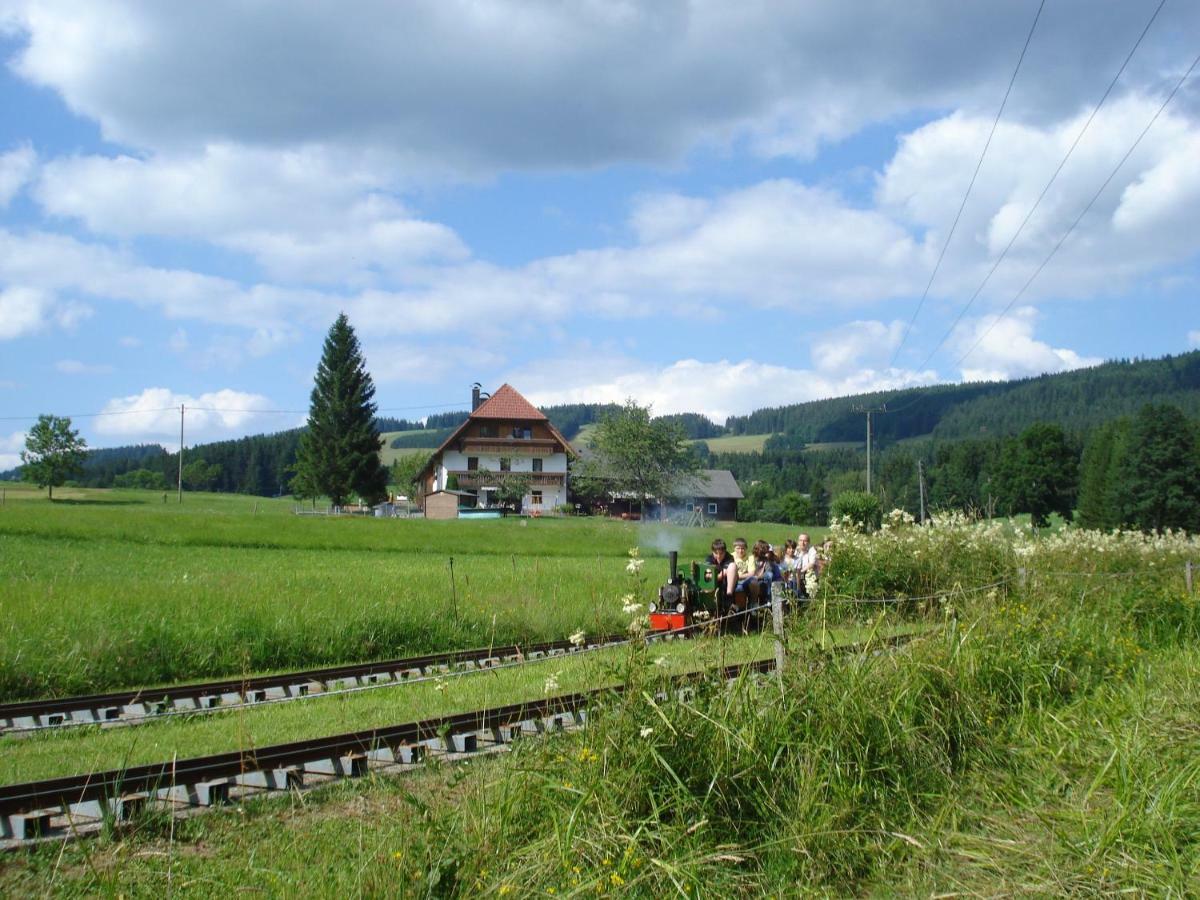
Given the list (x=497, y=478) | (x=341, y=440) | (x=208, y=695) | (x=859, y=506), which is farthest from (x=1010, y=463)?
(x=208, y=695)

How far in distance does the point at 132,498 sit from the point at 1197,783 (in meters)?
96.1

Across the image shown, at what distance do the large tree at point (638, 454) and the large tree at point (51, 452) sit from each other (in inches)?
2020

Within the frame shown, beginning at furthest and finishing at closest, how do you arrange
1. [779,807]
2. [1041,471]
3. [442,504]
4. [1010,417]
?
[1010,417] < [1041,471] < [442,504] < [779,807]

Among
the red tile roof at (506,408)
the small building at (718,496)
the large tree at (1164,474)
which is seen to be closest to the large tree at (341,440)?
the red tile roof at (506,408)

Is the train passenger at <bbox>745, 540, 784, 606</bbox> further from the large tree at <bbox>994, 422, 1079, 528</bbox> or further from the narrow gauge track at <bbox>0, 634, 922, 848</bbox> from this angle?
the large tree at <bbox>994, 422, 1079, 528</bbox>

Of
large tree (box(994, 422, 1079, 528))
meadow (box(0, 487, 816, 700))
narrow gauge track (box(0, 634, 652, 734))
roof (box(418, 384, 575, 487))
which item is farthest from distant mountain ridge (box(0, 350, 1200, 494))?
narrow gauge track (box(0, 634, 652, 734))

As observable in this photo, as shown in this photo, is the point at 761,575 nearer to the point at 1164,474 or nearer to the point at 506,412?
the point at 1164,474

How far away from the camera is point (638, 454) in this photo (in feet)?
267

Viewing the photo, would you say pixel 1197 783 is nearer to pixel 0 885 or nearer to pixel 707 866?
pixel 707 866

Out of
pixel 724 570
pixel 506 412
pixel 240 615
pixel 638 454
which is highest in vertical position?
pixel 506 412

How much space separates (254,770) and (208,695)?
15.4ft

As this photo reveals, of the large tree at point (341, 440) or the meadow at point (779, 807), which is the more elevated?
the large tree at point (341, 440)

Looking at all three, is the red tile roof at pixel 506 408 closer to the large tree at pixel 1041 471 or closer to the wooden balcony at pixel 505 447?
the wooden balcony at pixel 505 447

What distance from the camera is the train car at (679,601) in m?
14.4
